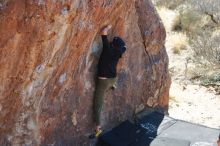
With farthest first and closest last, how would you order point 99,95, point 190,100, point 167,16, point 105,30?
1. point 167,16
2. point 190,100
3. point 99,95
4. point 105,30

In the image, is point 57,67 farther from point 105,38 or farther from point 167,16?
point 167,16

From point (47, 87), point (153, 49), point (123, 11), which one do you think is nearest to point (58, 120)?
point (47, 87)

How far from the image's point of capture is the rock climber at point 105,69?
6367 mm

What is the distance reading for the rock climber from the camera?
251 inches

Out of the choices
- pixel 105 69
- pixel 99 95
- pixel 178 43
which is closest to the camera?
pixel 105 69

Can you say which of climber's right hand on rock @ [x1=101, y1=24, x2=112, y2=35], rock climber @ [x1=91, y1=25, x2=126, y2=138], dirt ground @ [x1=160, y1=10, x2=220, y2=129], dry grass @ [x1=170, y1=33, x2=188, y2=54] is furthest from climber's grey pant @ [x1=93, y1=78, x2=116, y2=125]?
dry grass @ [x1=170, y1=33, x2=188, y2=54]

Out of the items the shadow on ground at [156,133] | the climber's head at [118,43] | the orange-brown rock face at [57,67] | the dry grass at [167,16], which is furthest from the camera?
the dry grass at [167,16]

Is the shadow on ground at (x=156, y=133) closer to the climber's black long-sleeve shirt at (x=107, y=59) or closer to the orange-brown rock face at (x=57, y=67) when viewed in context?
the orange-brown rock face at (x=57, y=67)

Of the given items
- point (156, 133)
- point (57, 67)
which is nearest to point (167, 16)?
point (156, 133)

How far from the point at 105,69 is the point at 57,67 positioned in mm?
981

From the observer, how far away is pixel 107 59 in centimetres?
637

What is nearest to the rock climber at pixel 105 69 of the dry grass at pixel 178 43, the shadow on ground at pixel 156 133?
the shadow on ground at pixel 156 133

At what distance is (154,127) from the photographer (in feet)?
24.5

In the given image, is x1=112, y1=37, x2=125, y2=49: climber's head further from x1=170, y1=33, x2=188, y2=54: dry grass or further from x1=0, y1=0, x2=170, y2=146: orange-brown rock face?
x1=170, y1=33, x2=188, y2=54: dry grass
